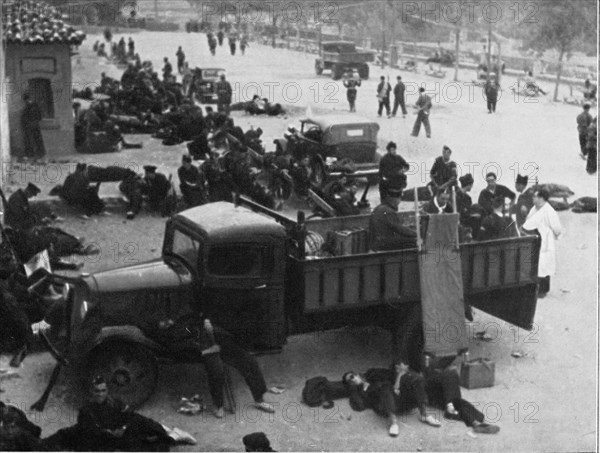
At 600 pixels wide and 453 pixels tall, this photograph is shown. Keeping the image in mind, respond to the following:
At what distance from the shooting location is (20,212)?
1405 centimetres

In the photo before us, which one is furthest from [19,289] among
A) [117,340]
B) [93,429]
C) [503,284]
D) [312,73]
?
[312,73]

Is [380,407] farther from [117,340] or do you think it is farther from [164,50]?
[164,50]

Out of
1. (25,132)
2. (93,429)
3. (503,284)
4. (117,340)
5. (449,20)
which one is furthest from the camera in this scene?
(449,20)

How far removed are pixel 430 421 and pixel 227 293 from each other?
230cm

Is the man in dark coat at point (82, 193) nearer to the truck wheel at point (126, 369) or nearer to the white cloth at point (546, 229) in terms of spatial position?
the white cloth at point (546, 229)

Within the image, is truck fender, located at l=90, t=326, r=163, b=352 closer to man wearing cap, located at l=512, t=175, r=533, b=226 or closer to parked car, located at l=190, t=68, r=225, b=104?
man wearing cap, located at l=512, t=175, r=533, b=226

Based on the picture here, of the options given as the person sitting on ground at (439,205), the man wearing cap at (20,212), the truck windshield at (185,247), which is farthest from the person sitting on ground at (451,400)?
the man wearing cap at (20,212)

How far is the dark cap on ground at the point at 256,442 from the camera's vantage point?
351 inches

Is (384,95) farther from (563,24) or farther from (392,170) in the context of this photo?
(392,170)

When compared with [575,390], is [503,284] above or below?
above

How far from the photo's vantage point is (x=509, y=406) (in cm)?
1055

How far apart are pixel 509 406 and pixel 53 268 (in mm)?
6382

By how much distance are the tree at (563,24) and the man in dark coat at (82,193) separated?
1540 cm

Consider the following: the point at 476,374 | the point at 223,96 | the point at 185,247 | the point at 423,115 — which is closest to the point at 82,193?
the point at 185,247
